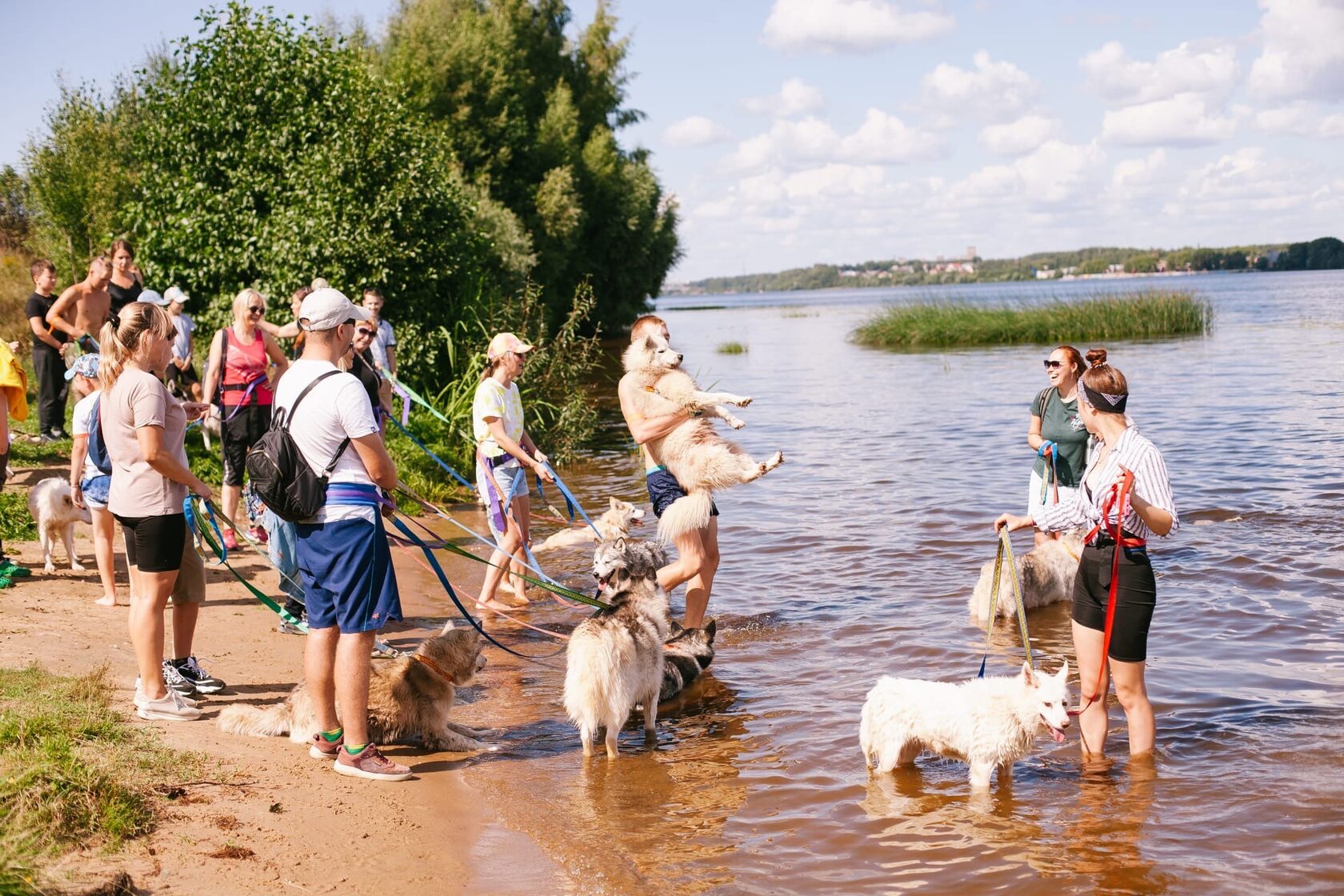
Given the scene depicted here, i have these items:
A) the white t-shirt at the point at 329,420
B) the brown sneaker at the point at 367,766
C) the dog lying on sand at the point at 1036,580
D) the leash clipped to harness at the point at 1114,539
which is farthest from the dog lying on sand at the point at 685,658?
the white t-shirt at the point at 329,420

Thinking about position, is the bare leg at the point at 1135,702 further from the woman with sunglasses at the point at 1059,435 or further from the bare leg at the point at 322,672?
the bare leg at the point at 322,672

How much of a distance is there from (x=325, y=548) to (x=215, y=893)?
5.30 ft

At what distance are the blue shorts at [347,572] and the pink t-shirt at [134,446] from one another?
43.5 inches

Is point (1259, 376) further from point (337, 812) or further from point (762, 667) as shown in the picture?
point (337, 812)

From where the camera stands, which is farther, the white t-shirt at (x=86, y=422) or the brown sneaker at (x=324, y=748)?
the white t-shirt at (x=86, y=422)

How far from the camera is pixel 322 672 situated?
5320 millimetres

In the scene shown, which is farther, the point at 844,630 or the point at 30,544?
the point at 30,544

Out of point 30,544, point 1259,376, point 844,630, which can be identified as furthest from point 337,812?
point 1259,376

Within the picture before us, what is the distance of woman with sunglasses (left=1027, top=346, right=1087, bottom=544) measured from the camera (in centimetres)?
855

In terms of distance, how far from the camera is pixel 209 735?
5590 mm

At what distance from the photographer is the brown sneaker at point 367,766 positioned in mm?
5328

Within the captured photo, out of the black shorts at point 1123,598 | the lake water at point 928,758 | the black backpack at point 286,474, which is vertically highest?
the black backpack at point 286,474

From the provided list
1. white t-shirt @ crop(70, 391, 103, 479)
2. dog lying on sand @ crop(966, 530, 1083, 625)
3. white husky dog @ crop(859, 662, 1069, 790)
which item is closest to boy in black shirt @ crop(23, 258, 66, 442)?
white t-shirt @ crop(70, 391, 103, 479)

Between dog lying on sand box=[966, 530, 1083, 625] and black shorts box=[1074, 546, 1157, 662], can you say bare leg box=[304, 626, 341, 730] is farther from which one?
dog lying on sand box=[966, 530, 1083, 625]
